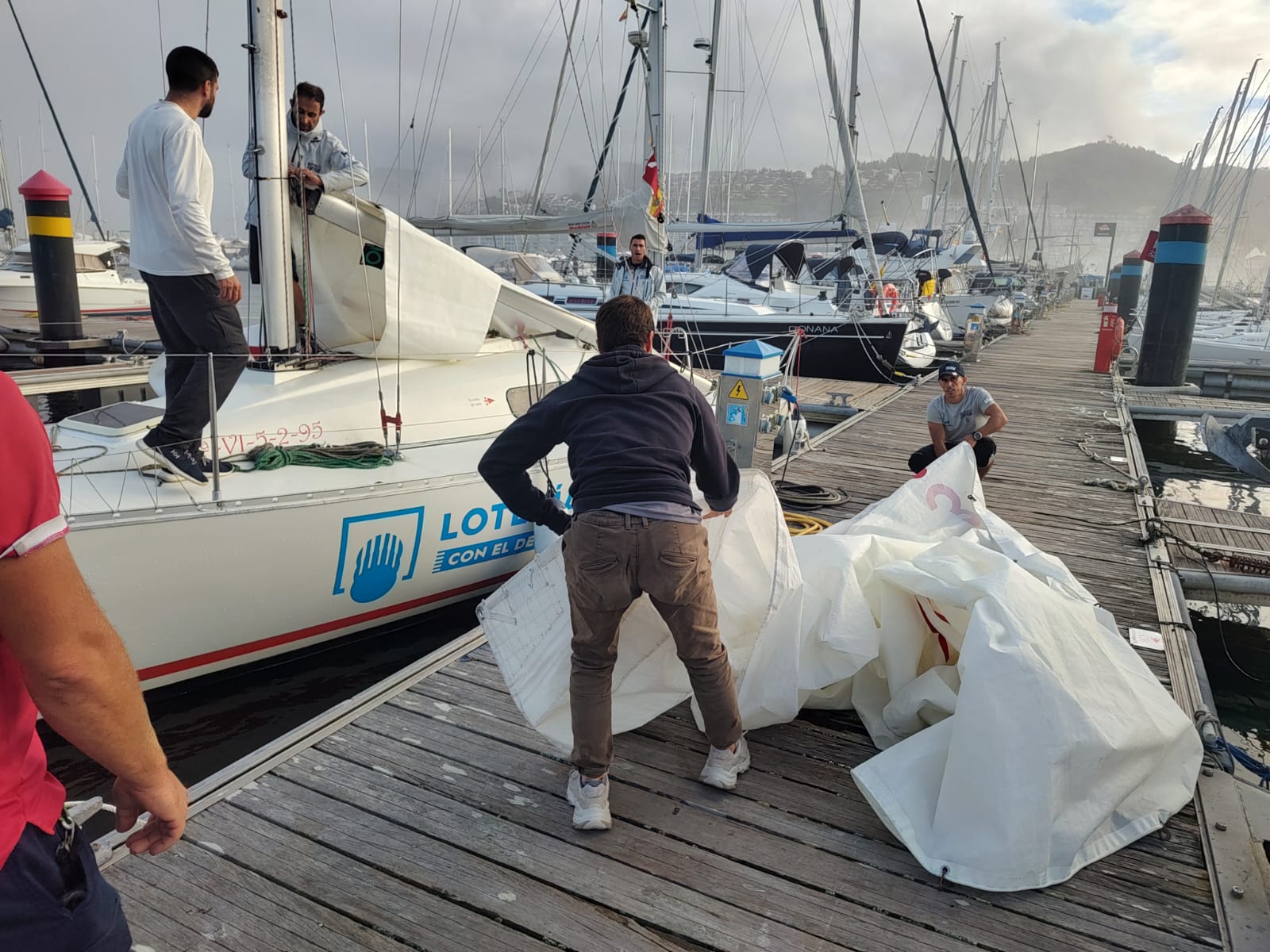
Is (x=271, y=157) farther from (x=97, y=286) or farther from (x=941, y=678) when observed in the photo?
(x=97, y=286)

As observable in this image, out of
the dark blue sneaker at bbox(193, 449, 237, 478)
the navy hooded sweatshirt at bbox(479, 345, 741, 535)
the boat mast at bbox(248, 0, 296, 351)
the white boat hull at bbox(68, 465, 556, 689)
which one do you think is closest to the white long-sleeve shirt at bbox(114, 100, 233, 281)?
the boat mast at bbox(248, 0, 296, 351)

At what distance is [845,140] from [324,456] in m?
12.6

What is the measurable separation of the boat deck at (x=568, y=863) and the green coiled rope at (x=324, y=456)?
1.43 metres

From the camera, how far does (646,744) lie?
306 cm

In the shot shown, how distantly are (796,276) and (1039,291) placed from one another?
2408cm

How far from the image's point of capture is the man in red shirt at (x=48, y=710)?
98 centimetres

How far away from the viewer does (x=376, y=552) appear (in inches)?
172

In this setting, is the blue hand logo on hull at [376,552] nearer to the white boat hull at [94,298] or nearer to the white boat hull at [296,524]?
the white boat hull at [296,524]

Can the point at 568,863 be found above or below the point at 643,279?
below

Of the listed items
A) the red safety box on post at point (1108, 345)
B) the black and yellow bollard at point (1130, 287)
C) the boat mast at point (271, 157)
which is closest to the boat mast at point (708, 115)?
the red safety box on post at point (1108, 345)

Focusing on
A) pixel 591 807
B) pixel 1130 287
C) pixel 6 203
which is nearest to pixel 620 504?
pixel 591 807

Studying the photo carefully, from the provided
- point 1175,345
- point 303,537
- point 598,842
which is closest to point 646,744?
point 598,842

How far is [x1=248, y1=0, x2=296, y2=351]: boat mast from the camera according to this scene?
14.0 ft

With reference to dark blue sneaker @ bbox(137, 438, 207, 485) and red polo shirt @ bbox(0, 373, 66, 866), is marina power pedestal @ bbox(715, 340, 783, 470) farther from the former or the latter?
red polo shirt @ bbox(0, 373, 66, 866)
